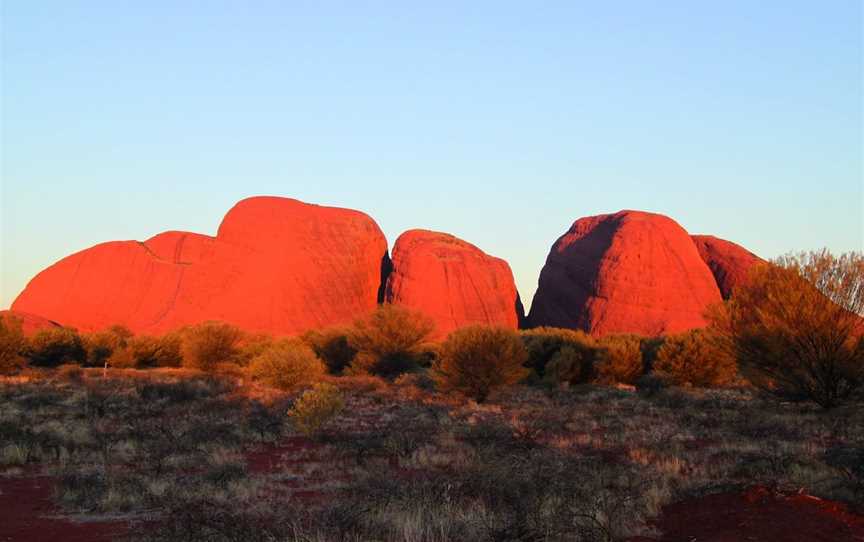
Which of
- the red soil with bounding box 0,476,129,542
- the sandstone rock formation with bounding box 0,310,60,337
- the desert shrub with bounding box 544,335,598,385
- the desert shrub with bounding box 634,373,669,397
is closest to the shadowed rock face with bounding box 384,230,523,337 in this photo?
the desert shrub with bounding box 544,335,598,385

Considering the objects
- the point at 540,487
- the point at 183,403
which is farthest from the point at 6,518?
the point at 183,403

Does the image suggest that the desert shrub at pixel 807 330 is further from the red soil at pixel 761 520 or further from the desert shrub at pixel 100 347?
the desert shrub at pixel 100 347

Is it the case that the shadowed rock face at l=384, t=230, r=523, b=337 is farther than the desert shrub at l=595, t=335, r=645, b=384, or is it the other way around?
the shadowed rock face at l=384, t=230, r=523, b=337

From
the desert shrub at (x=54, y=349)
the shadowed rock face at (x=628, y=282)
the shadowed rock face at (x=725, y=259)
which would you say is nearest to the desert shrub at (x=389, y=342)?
the desert shrub at (x=54, y=349)

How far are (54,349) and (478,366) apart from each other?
25.7m

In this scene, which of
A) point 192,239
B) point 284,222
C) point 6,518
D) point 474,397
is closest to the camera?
point 6,518

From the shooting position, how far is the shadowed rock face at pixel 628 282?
46812 millimetres

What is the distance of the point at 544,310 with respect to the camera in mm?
50844

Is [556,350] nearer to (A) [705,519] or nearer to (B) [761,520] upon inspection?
(A) [705,519]

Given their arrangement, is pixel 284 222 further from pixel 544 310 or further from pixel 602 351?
pixel 602 351

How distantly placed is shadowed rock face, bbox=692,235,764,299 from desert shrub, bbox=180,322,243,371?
3197 centimetres

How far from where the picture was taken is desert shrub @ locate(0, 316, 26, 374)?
3045cm

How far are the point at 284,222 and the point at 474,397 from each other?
A: 3368 centimetres

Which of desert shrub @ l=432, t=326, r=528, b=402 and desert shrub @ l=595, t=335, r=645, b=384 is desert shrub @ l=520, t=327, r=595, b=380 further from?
desert shrub @ l=432, t=326, r=528, b=402
